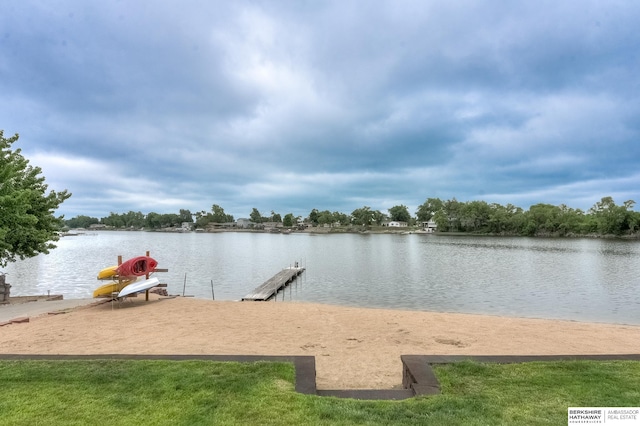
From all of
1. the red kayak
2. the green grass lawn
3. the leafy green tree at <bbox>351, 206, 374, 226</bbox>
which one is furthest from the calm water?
the leafy green tree at <bbox>351, 206, 374, 226</bbox>

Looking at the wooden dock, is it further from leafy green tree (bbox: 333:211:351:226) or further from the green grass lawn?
leafy green tree (bbox: 333:211:351:226)

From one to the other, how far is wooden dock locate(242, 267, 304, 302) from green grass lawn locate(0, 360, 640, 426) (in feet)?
49.6

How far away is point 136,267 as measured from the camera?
15.8 metres

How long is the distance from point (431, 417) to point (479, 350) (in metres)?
5.37

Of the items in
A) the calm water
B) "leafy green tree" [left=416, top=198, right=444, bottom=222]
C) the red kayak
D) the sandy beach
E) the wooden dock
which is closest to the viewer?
the sandy beach

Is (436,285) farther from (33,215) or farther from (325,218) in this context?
(325,218)

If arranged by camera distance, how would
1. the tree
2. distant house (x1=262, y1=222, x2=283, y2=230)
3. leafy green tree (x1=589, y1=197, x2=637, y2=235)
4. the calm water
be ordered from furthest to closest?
distant house (x1=262, y1=222, x2=283, y2=230), leafy green tree (x1=589, y1=197, x2=637, y2=235), the calm water, the tree

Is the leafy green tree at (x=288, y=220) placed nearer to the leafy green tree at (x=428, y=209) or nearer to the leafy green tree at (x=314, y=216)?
the leafy green tree at (x=314, y=216)

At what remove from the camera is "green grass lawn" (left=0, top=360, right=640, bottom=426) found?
387cm

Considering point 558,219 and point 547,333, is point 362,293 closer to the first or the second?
point 547,333

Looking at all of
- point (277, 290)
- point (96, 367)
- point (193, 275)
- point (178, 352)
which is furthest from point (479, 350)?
point (193, 275)

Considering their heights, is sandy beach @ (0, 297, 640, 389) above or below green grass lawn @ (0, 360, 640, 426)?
below

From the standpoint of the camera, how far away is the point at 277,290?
24766mm

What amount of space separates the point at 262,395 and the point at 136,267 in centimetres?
1343
